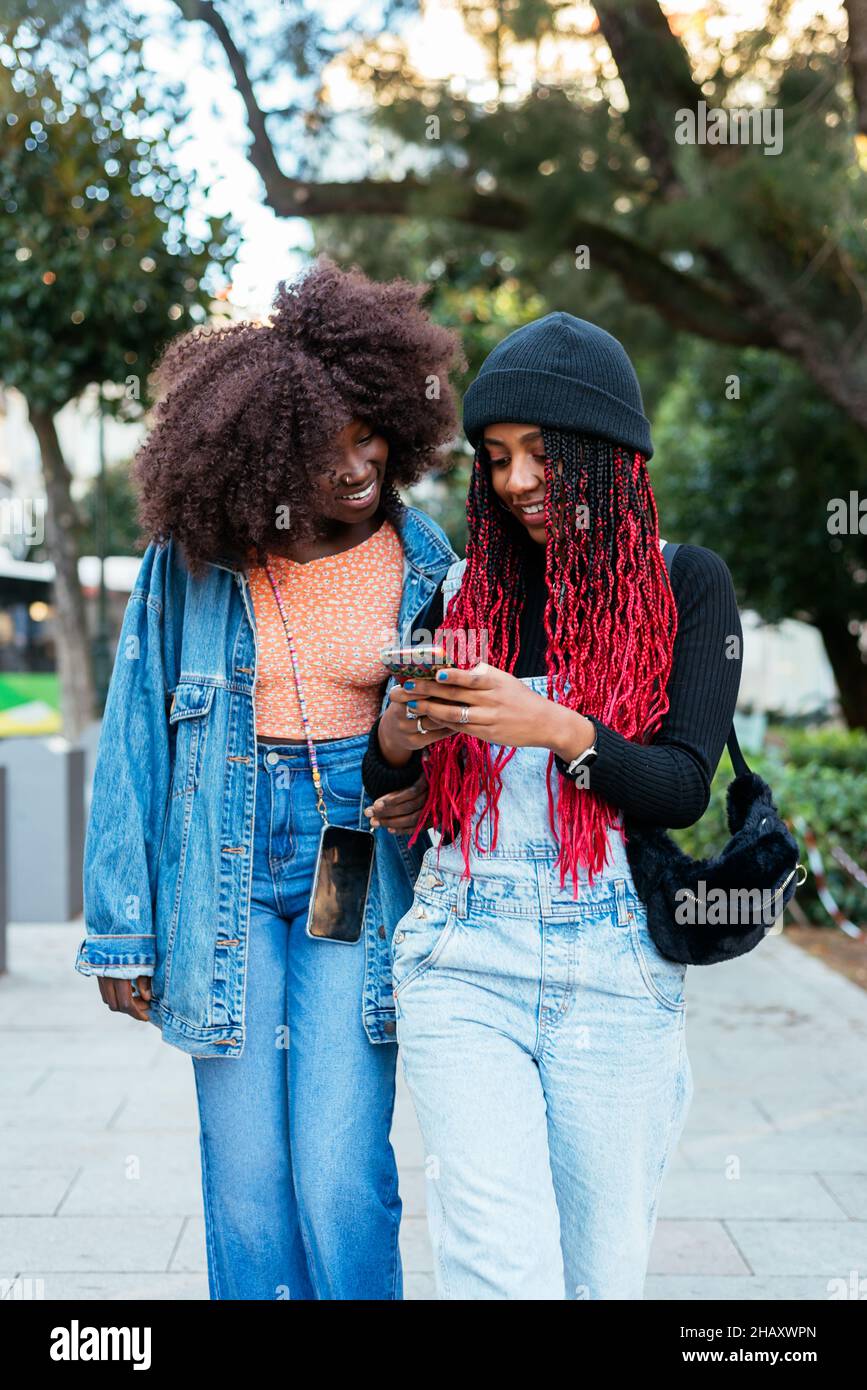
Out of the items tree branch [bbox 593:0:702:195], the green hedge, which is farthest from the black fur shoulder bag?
tree branch [bbox 593:0:702:195]

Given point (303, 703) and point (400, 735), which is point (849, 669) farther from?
point (400, 735)

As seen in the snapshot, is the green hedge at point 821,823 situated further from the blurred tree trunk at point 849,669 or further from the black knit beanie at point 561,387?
the blurred tree trunk at point 849,669

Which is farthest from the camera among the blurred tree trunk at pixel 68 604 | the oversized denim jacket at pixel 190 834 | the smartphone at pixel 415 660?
the blurred tree trunk at pixel 68 604

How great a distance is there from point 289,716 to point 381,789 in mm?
274

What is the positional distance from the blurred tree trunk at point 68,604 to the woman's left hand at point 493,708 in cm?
844

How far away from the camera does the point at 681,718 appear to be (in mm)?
2066

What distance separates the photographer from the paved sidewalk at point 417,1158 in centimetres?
338

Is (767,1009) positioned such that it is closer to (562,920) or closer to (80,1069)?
(80,1069)

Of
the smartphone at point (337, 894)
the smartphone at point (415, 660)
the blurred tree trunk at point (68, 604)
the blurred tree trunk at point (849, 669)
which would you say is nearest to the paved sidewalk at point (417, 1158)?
the smartphone at point (337, 894)

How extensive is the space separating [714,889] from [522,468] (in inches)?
26.6

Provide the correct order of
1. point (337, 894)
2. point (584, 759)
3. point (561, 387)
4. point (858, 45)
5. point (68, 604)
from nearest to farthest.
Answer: point (584, 759) → point (561, 387) → point (337, 894) → point (858, 45) → point (68, 604)

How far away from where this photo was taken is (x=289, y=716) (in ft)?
Answer: 7.89

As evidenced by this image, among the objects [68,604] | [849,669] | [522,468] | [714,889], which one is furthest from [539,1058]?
[849,669]

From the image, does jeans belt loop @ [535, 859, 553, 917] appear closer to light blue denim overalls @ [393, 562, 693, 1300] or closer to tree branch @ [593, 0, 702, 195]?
light blue denim overalls @ [393, 562, 693, 1300]
